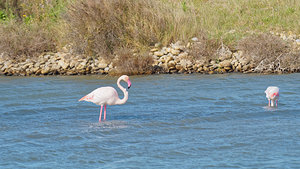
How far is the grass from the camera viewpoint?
17.1m

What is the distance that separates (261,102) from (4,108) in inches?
237

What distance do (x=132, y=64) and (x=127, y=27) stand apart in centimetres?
193

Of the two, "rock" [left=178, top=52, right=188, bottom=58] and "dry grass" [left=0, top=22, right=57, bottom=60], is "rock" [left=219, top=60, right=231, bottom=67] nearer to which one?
"rock" [left=178, top=52, right=188, bottom=58]

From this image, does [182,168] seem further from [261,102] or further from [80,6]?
[80,6]

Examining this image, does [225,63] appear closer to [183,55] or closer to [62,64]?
[183,55]

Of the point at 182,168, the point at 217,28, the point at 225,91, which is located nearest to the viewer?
the point at 182,168

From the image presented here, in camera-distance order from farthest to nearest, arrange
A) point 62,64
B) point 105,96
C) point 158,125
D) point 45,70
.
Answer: point 62,64 → point 45,70 → point 105,96 → point 158,125

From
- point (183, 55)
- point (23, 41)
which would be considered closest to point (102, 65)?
point (183, 55)

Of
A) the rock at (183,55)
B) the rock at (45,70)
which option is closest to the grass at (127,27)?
the rock at (183,55)

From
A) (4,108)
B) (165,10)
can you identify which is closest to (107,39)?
(165,10)

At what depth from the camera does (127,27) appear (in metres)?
17.3

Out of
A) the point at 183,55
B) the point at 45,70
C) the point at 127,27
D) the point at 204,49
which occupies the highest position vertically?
the point at 127,27

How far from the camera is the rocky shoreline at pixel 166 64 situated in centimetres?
1591

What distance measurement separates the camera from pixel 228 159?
746cm
